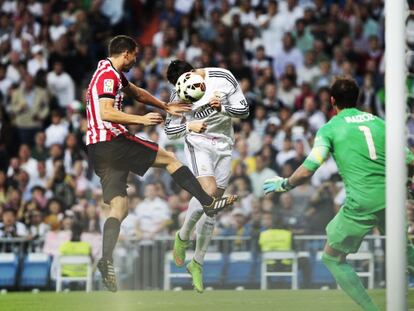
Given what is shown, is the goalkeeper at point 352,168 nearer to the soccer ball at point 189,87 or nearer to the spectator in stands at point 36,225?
the soccer ball at point 189,87

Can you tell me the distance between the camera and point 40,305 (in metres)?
15.4

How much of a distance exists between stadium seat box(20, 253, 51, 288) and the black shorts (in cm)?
529

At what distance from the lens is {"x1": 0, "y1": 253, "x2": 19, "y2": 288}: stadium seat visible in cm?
1848

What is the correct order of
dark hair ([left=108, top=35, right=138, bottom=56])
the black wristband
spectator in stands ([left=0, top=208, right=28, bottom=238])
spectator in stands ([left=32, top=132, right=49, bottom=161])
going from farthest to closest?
spectator in stands ([left=32, top=132, right=49, bottom=161]) → spectator in stands ([left=0, top=208, right=28, bottom=238]) → dark hair ([left=108, top=35, right=138, bottom=56]) → the black wristband

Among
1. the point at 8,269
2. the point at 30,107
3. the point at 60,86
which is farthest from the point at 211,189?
the point at 60,86

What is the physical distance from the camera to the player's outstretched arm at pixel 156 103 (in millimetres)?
13539

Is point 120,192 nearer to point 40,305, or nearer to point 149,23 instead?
point 40,305

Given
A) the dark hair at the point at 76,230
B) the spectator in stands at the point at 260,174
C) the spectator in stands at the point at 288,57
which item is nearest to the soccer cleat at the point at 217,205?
the dark hair at the point at 76,230

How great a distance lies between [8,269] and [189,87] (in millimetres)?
5933

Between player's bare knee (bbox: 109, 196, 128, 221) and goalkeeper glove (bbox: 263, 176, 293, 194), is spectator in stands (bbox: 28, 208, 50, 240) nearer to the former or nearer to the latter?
player's bare knee (bbox: 109, 196, 128, 221)

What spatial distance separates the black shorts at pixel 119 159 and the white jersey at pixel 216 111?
0.67 meters

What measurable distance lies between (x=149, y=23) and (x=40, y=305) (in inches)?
416

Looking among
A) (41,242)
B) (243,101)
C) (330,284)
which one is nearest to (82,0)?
(41,242)

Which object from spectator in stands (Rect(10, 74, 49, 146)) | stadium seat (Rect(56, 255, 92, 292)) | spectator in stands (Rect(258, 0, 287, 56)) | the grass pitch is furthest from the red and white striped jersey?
spectator in stands (Rect(258, 0, 287, 56))
